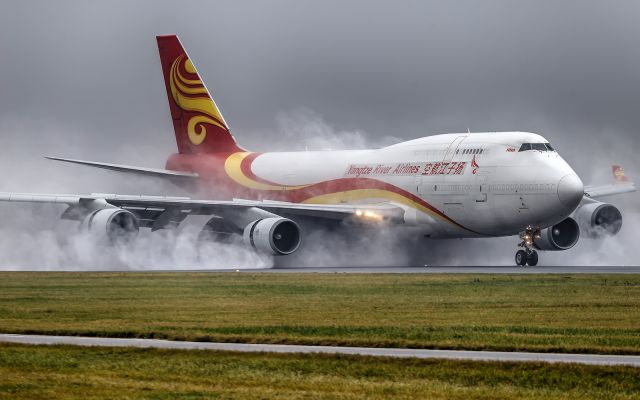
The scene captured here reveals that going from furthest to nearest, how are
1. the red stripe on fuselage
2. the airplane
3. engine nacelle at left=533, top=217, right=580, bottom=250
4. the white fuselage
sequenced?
the red stripe on fuselage, engine nacelle at left=533, top=217, right=580, bottom=250, the airplane, the white fuselage

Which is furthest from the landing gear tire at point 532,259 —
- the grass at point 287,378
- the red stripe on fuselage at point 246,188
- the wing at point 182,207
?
the grass at point 287,378

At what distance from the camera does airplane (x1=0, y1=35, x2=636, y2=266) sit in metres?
46.5

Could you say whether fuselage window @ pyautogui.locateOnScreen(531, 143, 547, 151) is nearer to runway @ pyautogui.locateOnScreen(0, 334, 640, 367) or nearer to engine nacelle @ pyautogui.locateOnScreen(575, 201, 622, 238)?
engine nacelle @ pyautogui.locateOnScreen(575, 201, 622, 238)

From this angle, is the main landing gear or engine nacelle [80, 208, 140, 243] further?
engine nacelle [80, 208, 140, 243]

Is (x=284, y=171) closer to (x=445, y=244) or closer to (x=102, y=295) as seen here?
(x=445, y=244)

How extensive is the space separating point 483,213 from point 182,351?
2812cm

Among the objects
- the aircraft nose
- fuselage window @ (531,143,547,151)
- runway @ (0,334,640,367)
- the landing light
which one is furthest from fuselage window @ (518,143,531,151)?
runway @ (0,334,640,367)

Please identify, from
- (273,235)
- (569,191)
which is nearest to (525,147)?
(569,191)

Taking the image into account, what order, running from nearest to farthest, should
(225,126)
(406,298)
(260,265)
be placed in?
(406,298)
(260,265)
(225,126)

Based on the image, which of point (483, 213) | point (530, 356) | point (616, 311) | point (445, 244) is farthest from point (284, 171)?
point (530, 356)

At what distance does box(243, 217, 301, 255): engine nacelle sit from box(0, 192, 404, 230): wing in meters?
1.31

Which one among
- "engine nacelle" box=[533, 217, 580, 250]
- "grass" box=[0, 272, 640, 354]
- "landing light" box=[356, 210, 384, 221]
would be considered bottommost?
"grass" box=[0, 272, 640, 354]

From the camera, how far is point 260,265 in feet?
167

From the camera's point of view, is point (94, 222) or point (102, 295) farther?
point (94, 222)
